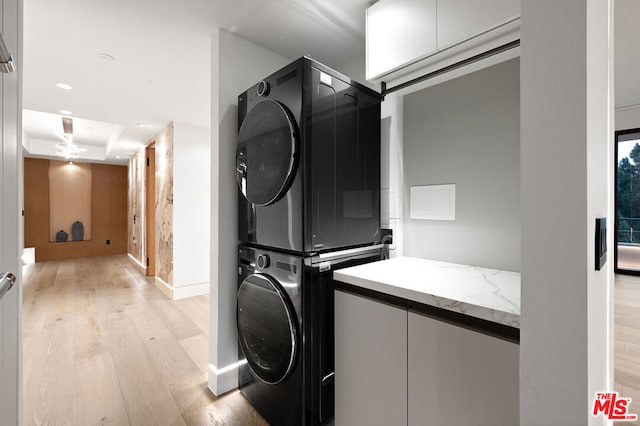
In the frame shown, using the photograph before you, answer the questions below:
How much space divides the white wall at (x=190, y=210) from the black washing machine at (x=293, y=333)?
2718 mm

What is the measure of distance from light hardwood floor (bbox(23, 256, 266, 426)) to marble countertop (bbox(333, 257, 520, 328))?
3.62 ft

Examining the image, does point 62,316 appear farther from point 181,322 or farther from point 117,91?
point 117,91

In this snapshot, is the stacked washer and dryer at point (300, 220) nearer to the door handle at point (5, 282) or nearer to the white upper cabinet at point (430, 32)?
the white upper cabinet at point (430, 32)

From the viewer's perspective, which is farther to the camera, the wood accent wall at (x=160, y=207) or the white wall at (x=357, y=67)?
the wood accent wall at (x=160, y=207)

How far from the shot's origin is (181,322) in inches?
121

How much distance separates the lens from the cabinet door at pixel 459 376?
0.83m

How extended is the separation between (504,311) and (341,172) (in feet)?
3.12

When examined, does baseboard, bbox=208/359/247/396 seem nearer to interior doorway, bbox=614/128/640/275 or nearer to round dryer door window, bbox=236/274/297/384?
round dryer door window, bbox=236/274/297/384

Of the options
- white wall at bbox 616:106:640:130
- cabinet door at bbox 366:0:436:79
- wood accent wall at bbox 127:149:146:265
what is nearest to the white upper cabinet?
cabinet door at bbox 366:0:436:79

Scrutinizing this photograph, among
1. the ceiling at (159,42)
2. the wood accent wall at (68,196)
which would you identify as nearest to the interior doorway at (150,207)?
the ceiling at (159,42)

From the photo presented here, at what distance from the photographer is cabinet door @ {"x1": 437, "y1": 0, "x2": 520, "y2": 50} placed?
1.07 m

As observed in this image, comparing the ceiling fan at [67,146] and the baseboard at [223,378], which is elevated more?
the ceiling fan at [67,146]

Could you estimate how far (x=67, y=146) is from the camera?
19.0 ft

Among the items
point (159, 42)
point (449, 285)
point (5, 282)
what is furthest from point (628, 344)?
point (159, 42)
